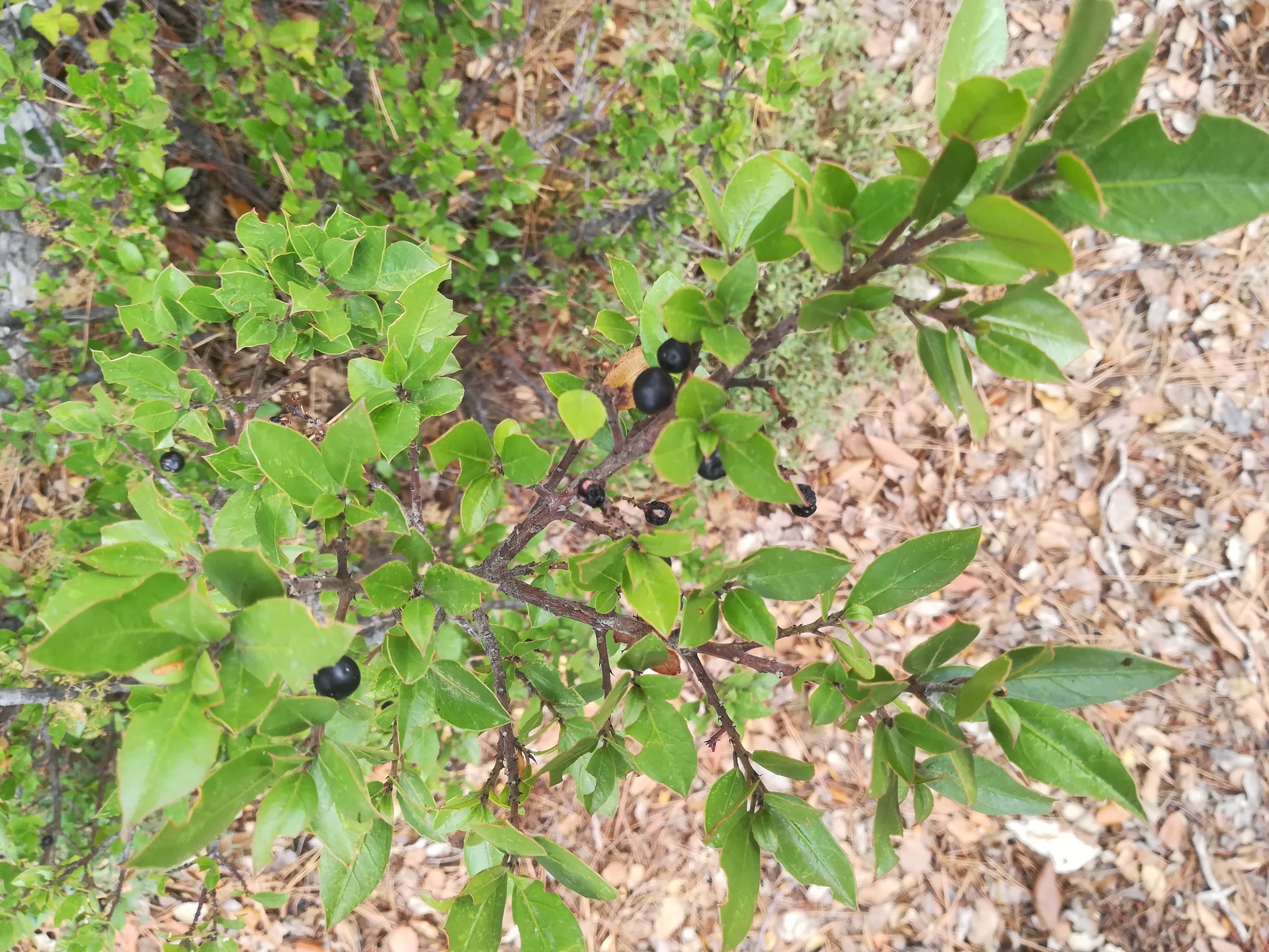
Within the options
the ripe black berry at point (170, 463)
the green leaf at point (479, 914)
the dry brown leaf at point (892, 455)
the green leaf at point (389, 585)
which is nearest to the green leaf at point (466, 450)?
the green leaf at point (389, 585)

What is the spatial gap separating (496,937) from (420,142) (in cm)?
185

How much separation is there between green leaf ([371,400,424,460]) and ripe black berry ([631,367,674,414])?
316mm

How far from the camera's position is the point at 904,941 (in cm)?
278

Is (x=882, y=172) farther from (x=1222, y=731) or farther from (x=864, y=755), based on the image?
(x=1222, y=731)

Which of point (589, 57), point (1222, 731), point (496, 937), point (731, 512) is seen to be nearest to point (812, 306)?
point (496, 937)

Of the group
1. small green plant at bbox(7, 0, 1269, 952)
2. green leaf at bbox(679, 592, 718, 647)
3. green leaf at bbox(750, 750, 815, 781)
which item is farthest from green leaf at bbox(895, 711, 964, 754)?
green leaf at bbox(679, 592, 718, 647)

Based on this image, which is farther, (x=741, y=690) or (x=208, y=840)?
(x=741, y=690)

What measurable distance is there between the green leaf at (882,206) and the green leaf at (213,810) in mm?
764

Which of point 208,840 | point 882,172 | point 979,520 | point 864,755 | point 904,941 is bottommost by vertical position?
point 904,941

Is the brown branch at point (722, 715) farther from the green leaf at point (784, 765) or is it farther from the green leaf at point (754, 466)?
the green leaf at point (754, 466)

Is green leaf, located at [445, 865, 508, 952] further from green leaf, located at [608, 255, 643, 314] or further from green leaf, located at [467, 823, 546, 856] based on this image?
green leaf, located at [608, 255, 643, 314]

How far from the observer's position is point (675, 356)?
2.71 feet

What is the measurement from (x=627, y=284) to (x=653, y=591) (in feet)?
1.34

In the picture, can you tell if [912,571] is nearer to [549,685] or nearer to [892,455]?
[549,685]
